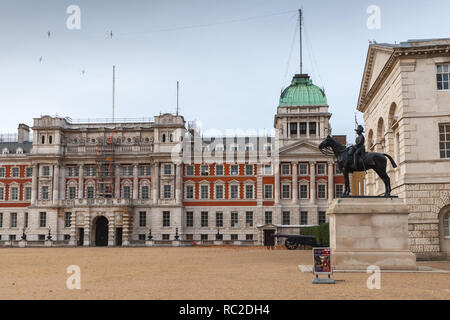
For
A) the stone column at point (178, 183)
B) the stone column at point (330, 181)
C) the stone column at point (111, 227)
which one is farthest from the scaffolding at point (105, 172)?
the stone column at point (330, 181)

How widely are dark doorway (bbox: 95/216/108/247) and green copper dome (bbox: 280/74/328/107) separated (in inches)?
1103

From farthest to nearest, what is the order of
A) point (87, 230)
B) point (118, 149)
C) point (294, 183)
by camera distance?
point (118, 149) < point (87, 230) < point (294, 183)

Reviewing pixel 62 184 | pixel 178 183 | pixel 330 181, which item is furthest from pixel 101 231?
pixel 330 181

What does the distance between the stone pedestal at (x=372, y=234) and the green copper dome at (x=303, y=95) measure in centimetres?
5049

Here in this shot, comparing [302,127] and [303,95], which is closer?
[302,127]

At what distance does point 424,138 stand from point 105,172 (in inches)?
1931

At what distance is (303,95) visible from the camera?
71.4 meters

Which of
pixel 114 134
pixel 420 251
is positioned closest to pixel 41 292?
pixel 420 251

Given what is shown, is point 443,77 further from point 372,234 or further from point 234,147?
point 234,147

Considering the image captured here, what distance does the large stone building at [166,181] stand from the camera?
218 feet

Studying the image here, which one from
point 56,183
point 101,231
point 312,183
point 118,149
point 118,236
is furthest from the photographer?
point 118,149

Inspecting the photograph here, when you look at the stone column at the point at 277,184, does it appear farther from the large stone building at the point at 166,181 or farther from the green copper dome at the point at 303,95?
the green copper dome at the point at 303,95

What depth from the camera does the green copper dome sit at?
7056 cm

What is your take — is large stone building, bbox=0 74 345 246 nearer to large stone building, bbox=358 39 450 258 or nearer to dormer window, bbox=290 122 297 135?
Answer: dormer window, bbox=290 122 297 135
